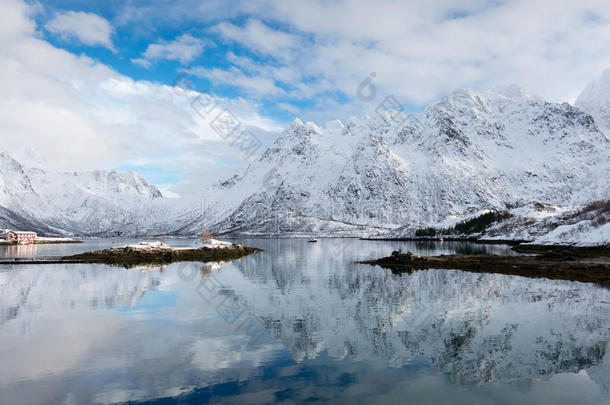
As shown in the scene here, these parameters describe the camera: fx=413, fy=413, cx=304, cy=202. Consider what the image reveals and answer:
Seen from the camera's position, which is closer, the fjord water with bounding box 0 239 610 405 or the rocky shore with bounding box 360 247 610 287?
the fjord water with bounding box 0 239 610 405

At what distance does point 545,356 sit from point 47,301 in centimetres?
3759

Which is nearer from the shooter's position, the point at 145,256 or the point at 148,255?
the point at 145,256

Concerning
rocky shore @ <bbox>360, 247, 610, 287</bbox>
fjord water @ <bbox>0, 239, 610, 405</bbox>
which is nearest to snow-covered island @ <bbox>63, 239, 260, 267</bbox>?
rocky shore @ <bbox>360, 247, 610, 287</bbox>

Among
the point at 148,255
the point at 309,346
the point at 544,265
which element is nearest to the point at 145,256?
the point at 148,255

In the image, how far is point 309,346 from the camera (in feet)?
72.1

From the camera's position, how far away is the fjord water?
635 inches

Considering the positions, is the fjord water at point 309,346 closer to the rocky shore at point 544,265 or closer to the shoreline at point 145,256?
the rocky shore at point 544,265

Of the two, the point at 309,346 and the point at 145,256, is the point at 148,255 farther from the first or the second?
the point at 309,346

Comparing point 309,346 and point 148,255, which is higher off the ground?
point 148,255

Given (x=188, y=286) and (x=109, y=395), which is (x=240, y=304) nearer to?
(x=188, y=286)

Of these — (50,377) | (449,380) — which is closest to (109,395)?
(50,377)

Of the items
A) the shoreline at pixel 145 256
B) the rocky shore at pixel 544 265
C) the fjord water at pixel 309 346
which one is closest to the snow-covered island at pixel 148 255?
the shoreline at pixel 145 256

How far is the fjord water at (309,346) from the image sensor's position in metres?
16.1

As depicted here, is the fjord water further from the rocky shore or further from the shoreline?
the shoreline
